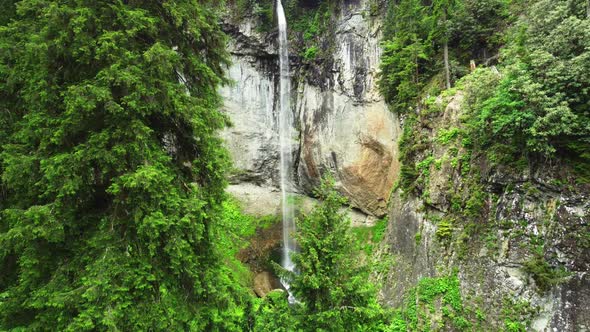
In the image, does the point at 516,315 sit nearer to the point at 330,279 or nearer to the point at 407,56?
the point at 330,279

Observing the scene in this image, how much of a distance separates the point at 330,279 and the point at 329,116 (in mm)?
16849

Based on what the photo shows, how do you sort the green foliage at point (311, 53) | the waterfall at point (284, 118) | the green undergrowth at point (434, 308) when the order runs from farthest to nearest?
1. the waterfall at point (284, 118)
2. the green foliage at point (311, 53)
3. the green undergrowth at point (434, 308)

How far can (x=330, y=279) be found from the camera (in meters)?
7.05

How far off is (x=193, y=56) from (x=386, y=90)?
51.9ft

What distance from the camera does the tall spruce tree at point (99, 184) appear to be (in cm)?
447

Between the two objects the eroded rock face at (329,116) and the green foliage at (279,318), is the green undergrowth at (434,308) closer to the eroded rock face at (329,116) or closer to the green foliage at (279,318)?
the green foliage at (279,318)

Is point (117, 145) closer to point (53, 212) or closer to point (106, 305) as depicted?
point (53, 212)

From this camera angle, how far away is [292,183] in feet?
80.2

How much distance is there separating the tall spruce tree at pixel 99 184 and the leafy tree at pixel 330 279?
1.88 metres

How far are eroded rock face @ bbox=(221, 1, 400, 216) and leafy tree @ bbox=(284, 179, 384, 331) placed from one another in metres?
13.0

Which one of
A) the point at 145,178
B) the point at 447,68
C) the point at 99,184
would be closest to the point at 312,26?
the point at 447,68

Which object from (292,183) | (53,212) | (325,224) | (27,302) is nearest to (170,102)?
(53,212)

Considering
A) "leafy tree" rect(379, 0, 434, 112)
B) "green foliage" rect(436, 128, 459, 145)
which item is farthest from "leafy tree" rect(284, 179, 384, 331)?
"leafy tree" rect(379, 0, 434, 112)

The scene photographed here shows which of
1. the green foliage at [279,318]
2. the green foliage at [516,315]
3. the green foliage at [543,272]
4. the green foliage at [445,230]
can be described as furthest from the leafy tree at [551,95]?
the green foliage at [279,318]
